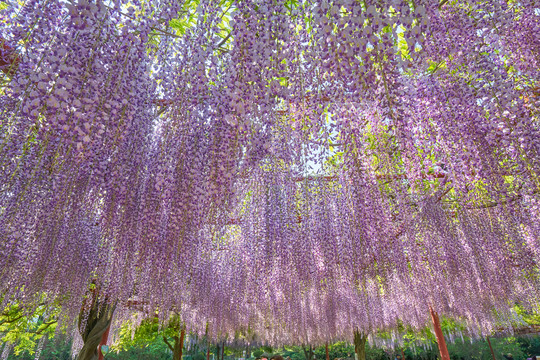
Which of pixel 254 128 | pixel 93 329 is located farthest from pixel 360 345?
pixel 254 128

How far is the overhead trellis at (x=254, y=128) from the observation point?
2545 mm

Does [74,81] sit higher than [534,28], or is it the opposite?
[534,28]

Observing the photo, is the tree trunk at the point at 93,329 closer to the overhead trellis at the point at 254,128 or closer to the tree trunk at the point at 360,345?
the overhead trellis at the point at 254,128

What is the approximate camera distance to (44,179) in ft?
13.6

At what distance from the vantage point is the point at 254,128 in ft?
11.6

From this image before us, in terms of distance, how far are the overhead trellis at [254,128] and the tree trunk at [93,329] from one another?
1459mm

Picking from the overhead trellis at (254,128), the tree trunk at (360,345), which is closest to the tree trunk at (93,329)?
the overhead trellis at (254,128)

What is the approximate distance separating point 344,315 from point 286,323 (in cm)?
250

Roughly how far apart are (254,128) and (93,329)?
7120 mm

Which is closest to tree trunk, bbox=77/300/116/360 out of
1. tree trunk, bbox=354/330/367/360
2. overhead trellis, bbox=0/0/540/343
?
overhead trellis, bbox=0/0/540/343

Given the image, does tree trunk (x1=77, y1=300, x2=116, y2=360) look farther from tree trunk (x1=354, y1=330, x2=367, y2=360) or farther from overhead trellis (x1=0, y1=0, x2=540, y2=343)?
tree trunk (x1=354, y1=330, x2=367, y2=360)

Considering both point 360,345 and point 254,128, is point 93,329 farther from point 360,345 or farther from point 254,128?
point 360,345

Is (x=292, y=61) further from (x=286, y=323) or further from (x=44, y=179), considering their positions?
(x=286, y=323)

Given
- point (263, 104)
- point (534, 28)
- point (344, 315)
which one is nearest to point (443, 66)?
point (534, 28)
